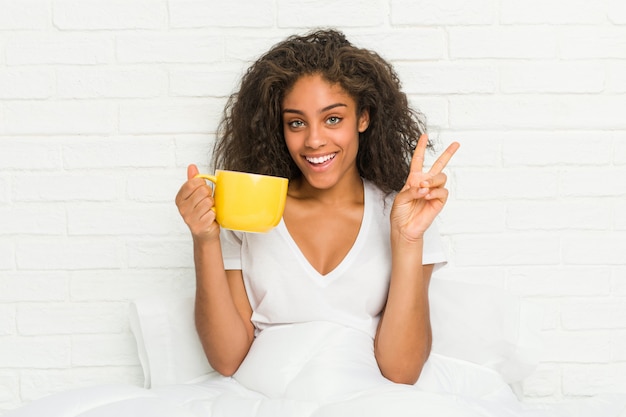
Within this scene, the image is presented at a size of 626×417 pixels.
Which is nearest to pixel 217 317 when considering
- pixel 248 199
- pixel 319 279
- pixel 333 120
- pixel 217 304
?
pixel 217 304

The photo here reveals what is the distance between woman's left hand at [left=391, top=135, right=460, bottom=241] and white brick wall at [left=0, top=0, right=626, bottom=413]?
0.37 m

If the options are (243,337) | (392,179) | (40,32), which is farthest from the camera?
(40,32)

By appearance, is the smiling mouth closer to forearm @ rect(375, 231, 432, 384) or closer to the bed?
forearm @ rect(375, 231, 432, 384)

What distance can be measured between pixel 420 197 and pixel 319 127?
0.23 meters

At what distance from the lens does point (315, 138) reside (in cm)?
137

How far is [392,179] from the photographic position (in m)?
1.57

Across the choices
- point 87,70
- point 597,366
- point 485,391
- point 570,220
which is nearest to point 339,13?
point 87,70

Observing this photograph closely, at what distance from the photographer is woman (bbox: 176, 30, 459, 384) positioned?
4.56 ft

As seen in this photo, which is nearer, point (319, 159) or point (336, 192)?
point (319, 159)

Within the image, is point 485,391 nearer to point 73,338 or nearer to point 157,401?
point 157,401

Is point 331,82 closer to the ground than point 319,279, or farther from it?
farther from it

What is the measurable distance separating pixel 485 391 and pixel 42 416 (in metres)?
0.86

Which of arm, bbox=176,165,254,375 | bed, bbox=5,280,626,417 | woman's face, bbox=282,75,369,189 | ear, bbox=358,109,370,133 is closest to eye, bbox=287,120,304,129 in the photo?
woman's face, bbox=282,75,369,189

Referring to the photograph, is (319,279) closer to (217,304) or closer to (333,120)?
(217,304)
